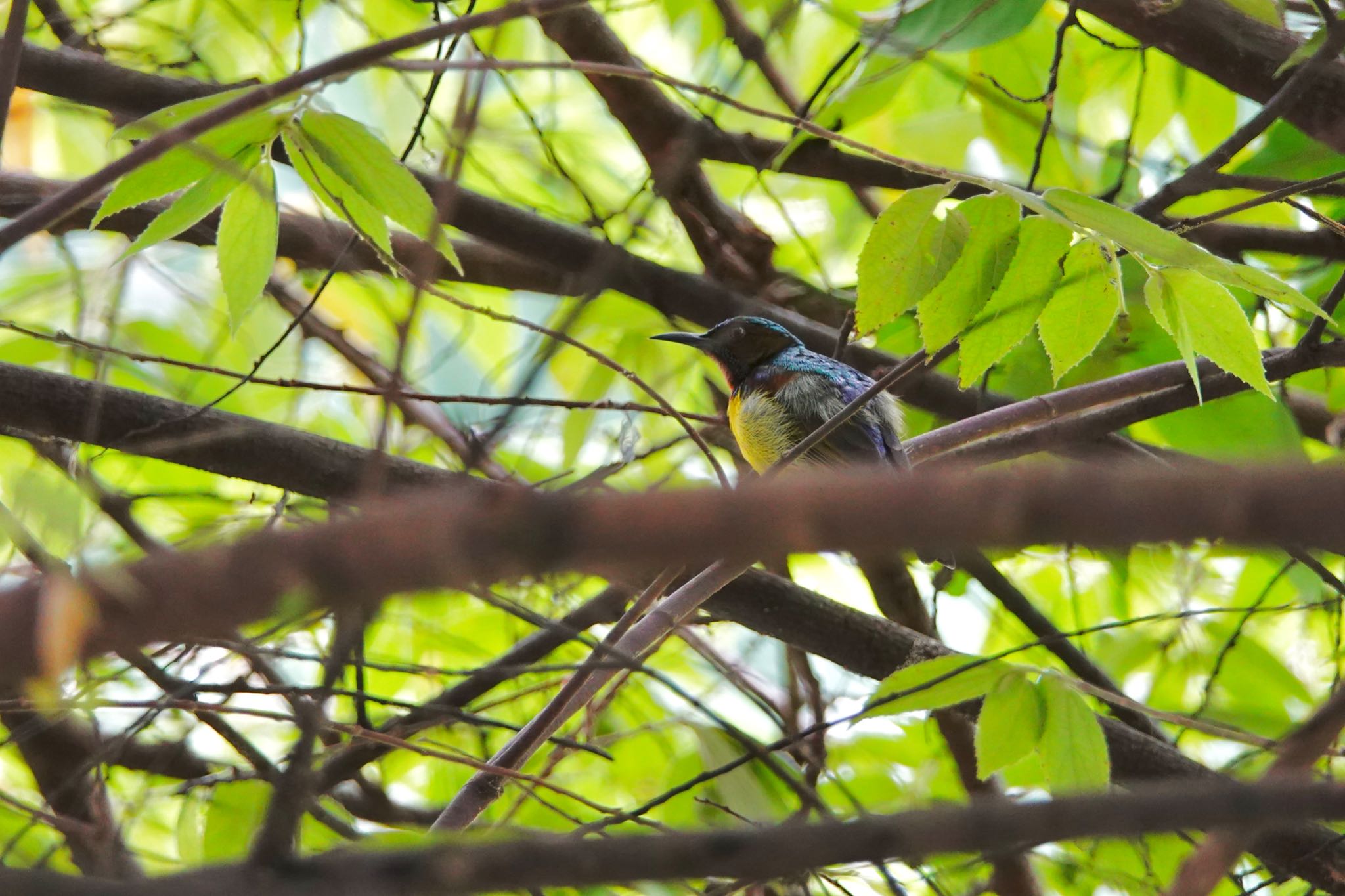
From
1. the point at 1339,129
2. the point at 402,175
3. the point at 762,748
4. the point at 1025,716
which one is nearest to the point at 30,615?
the point at 762,748

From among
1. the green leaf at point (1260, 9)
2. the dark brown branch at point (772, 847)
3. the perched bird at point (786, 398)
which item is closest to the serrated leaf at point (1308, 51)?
the green leaf at point (1260, 9)

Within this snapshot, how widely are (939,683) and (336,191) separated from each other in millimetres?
1376

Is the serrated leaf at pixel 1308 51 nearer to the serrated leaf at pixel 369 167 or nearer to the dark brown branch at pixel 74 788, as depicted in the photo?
the serrated leaf at pixel 369 167

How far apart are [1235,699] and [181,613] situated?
376 cm

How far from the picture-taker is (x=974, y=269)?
2.26 m

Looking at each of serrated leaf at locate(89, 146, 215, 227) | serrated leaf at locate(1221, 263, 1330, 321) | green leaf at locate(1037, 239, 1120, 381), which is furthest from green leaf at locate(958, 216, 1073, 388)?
serrated leaf at locate(89, 146, 215, 227)

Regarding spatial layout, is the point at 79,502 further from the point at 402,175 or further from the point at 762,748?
the point at 762,748

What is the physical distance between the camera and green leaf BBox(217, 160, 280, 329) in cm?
221

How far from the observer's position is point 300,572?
875mm

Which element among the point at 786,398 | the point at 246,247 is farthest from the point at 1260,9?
the point at 246,247

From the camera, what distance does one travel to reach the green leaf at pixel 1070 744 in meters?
2.14

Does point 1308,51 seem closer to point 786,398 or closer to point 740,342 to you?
point 786,398

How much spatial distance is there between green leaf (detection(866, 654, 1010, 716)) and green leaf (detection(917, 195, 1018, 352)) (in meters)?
0.59

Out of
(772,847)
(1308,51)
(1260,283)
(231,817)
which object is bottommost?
(772,847)
